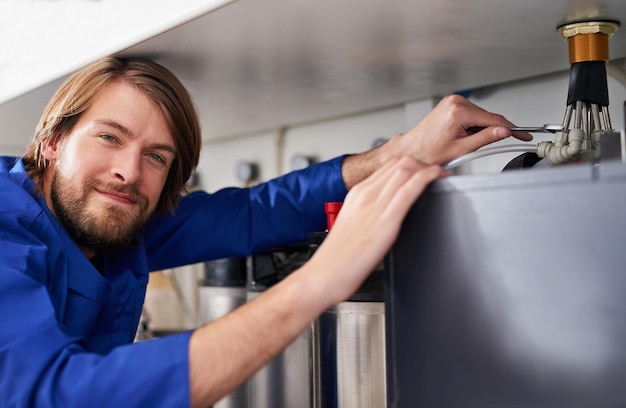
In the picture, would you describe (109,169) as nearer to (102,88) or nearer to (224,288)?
(102,88)

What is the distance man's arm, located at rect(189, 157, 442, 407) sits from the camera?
0.65 meters

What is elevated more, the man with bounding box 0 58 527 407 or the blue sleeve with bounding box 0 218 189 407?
Result: the man with bounding box 0 58 527 407

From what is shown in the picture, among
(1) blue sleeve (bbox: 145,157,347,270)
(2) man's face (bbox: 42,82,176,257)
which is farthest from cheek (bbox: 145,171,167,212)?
(1) blue sleeve (bbox: 145,157,347,270)

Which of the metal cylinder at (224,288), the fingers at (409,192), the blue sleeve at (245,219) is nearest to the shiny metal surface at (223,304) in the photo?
the metal cylinder at (224,288)

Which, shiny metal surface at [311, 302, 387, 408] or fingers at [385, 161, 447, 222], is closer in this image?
fingers at [385, 161, 447, 222]

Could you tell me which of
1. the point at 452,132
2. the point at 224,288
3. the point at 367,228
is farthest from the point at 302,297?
the point at 224,288

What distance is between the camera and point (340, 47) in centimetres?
93

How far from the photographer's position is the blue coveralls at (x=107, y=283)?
660 millimetres

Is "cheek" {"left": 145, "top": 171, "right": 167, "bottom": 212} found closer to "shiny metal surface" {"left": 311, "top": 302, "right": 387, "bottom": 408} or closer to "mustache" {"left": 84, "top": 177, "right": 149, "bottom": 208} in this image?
"mustache" {"left": 84, "top": 177, "right": 149, "bottom": 208}

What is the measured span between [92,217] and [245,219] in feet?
0.90

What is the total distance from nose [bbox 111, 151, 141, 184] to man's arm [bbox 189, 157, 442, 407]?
33cm

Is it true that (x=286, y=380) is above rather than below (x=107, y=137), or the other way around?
below

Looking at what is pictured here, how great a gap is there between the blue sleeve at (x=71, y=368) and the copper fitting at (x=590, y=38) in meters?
0.53

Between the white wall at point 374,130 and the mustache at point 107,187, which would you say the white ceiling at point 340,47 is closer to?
the white wall at point 374,130
